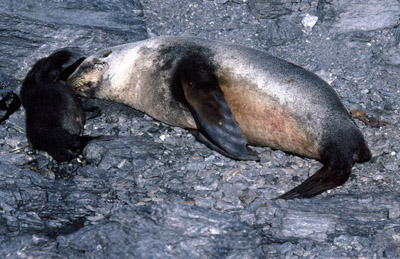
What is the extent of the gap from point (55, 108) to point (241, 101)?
146 cm

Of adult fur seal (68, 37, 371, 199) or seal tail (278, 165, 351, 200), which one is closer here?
seal tail (278, 165, 351, 200)

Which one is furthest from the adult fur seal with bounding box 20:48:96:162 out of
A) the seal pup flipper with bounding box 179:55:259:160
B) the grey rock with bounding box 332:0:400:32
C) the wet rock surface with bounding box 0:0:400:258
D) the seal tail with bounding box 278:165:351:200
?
the grey rock with bounding box 332:0:400:32

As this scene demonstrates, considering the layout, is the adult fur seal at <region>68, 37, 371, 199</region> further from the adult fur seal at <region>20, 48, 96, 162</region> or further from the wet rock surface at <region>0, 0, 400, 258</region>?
the adult fur seal at <region>20, 48, 96, 162</region>

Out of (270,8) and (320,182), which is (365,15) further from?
(320,182)

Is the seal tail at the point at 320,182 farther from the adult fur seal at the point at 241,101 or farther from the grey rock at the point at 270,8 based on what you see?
the grey rock at the point at 270,8

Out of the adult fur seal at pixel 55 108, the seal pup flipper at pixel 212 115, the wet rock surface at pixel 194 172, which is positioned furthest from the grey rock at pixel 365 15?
the adult fur seal at pixel 55 108

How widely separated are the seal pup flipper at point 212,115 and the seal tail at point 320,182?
458 millimetres

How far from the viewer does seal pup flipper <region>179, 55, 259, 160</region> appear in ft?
13.6

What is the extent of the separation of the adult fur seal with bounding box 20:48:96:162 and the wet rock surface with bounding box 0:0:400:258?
117mm

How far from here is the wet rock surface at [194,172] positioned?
10.5 feet

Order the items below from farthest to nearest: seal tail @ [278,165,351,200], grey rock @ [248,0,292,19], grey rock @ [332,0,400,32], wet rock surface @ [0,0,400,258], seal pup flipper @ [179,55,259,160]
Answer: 1. grey rock @ [248,0,292,19]
2. grey rock @ [332,0,400,32]
3. seal pup flipper @ [179,55,259,160]
4. seal tail @ [278,165,351,200]
5. wet rock surface @ [0,0,400,258]

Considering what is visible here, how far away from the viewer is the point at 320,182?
3762mm

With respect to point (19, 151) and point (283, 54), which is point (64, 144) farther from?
point (283, 54)

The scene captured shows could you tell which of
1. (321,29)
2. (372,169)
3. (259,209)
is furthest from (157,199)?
(321,29)
